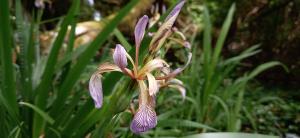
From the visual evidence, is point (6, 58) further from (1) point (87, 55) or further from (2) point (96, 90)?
(2) point (96, 90)

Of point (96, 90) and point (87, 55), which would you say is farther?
point (87, 55)

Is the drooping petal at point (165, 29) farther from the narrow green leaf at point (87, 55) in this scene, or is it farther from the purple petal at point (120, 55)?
the narrow green leaf at point (87, 55)

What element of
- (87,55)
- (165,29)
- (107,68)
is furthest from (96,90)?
(87,55)

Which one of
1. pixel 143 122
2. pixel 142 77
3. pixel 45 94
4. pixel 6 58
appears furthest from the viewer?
pixel 45 94

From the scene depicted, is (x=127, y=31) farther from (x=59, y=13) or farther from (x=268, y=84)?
(x=268, y=84)

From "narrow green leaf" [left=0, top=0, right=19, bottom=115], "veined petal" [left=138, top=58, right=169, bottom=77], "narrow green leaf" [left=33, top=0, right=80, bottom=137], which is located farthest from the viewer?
"narrow green leaf" [left=33, top=0, right=80, bottom=137]

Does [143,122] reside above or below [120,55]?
below

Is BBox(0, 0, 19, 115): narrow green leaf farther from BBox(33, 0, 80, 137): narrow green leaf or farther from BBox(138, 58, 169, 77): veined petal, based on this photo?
BBox(138, 58, 169, 77): veined petal

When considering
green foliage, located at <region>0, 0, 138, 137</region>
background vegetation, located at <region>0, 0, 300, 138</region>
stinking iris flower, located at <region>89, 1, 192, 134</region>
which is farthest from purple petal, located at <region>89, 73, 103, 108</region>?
green foliage, located at <region>0, 0, 138, 137</region>
